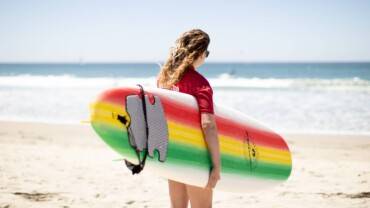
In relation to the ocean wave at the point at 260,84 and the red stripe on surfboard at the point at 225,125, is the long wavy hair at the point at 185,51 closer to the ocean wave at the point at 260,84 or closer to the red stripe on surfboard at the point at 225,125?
the red stripe on surfboard at the point at 225,125

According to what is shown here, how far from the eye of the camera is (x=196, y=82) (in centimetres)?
214

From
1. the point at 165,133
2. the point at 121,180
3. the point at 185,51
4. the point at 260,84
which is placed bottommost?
the point at 260,84

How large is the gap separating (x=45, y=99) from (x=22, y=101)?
34.9 inches

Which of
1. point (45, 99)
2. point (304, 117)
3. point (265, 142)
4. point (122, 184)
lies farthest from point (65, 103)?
point (265, 142)

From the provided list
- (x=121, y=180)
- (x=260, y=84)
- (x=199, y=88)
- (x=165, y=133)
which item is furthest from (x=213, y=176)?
(x=260, y=84)

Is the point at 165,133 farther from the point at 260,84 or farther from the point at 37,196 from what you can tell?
the point at 260,84

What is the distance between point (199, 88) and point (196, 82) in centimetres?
3

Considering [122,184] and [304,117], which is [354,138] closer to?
[304,117]

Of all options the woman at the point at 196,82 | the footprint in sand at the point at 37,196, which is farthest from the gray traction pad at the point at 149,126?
the footprint in sand at the point at 37,196

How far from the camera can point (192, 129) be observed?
→ 2.33 meters

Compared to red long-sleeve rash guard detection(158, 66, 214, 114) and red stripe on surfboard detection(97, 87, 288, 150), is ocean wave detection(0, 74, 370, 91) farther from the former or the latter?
red long-sleeve rash guard detection(158, 66, 214, 114)

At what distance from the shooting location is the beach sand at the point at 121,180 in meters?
4.04

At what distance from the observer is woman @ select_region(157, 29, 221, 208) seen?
211cm

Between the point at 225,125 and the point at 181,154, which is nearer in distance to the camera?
the point at 181,154
